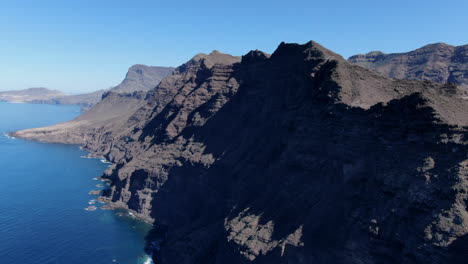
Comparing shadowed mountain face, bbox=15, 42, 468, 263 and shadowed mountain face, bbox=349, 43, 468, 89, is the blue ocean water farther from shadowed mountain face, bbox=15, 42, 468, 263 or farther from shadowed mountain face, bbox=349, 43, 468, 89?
shadowed mountain face, bbox=349, 43, 468, 89

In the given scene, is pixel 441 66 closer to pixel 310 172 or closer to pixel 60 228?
pixel 310 172

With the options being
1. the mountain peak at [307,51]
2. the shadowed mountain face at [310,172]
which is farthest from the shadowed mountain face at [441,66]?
the shadowed mountain face at [310,172]

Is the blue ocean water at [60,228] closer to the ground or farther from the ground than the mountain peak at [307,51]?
closer to the ground

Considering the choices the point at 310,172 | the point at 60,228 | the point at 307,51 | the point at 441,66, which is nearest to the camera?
the point at 310,172

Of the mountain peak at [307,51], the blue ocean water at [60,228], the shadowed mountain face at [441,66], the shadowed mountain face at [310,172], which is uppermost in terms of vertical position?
the shadowed mountain face at [441,66]

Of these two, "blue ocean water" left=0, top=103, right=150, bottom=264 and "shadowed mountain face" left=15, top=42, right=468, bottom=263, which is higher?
"shadowed mountain face" left=15, top=42, right=468, bottom=263

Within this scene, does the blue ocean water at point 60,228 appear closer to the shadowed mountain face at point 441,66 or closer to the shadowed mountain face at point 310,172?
the shadowed mountain face at point 310,172

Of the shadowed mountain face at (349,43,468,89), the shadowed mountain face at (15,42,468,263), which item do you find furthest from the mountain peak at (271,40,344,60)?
the shadowed mountain face at (349,43,468,89)

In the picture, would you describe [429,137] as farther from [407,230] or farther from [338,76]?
[338,76]

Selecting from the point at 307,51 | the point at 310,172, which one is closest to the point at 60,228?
the point at 310,172
